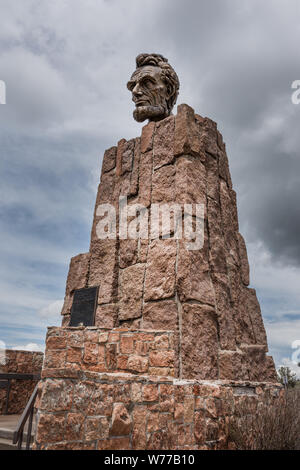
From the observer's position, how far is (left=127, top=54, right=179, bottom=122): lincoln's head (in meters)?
6.20

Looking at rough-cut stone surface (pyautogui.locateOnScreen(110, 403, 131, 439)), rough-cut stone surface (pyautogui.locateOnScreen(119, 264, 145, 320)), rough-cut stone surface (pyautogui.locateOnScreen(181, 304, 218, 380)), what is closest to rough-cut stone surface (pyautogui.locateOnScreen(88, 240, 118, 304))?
rough-cut stone surface (pyautogui.locateOnScreen(119, 264, 145, 320))

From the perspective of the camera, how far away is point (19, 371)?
5.41 metres

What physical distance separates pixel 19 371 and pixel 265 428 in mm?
3501

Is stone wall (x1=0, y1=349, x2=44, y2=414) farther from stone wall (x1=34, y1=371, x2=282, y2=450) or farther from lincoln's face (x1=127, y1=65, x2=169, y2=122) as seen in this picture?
lincoln's face (x1=127, y1=65, x2=169, y2=122)

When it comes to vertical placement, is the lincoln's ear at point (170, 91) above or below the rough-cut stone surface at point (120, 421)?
above

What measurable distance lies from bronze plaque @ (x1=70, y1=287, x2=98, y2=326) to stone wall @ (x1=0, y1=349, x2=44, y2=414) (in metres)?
0.92

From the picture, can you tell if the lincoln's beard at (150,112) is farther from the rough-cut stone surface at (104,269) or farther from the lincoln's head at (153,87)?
the rough-cut stone surface at (104,269)

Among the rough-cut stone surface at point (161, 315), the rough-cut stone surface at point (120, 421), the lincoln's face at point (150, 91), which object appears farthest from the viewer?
the lincoln's face at point (150, 91)

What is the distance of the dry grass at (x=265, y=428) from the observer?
11.3 ft

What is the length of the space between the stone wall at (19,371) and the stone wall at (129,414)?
2.85m

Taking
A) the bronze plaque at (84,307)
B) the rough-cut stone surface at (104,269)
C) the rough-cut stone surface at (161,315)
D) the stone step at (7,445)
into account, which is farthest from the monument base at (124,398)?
the bronze plaque at (84,307)

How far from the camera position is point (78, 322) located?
5.24 metres

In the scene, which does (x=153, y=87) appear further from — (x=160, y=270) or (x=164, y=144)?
(x=160, y=270)

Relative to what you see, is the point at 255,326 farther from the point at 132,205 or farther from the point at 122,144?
the point at 122,144
